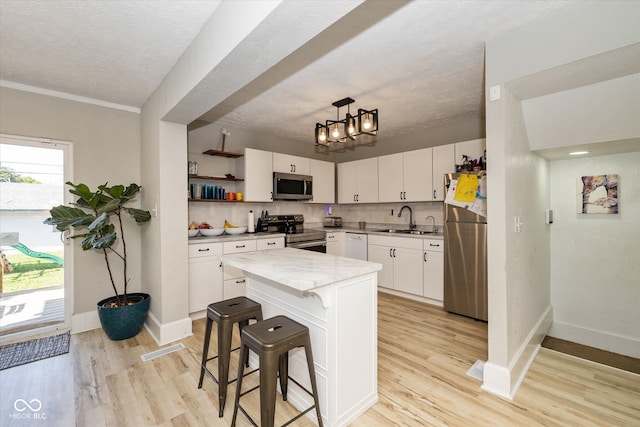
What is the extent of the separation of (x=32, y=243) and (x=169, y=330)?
1.68 m

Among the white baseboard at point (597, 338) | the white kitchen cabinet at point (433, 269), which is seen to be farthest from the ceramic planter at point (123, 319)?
the white baseboard at point (597, 338)

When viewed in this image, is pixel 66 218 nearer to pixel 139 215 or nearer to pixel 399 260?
pixel 139 215

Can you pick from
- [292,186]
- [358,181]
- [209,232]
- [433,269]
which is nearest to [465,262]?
[433,269]

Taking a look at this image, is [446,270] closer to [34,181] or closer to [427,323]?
[427,323]

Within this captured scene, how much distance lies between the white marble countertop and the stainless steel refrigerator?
6.32 feet

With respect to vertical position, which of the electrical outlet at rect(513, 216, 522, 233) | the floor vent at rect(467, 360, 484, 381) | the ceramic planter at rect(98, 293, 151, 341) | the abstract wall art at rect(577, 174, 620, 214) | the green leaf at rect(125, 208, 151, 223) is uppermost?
the abstract wall art at rect(577, 174, 620, 214)

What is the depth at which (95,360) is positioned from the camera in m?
2.43

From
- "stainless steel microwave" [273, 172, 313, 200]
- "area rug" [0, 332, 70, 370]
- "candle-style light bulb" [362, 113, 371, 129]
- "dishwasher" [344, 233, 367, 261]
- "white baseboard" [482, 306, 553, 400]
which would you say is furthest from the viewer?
"dishwasher" [344, 233, 367, 261]

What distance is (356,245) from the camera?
15.0 ft

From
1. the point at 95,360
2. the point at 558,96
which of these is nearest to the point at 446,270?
the point at 558,96

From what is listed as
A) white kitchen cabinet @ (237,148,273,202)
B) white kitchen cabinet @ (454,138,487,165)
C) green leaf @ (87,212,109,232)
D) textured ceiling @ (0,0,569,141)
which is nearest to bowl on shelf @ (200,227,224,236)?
white kitchen cabinet @ (237,148,273,202)

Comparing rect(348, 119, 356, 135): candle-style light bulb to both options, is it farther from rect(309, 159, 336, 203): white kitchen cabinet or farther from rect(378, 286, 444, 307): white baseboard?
rect(378, 286, 444, 307): white baseboard

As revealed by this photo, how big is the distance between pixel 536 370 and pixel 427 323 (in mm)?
1059

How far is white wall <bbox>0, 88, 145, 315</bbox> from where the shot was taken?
273 cm
